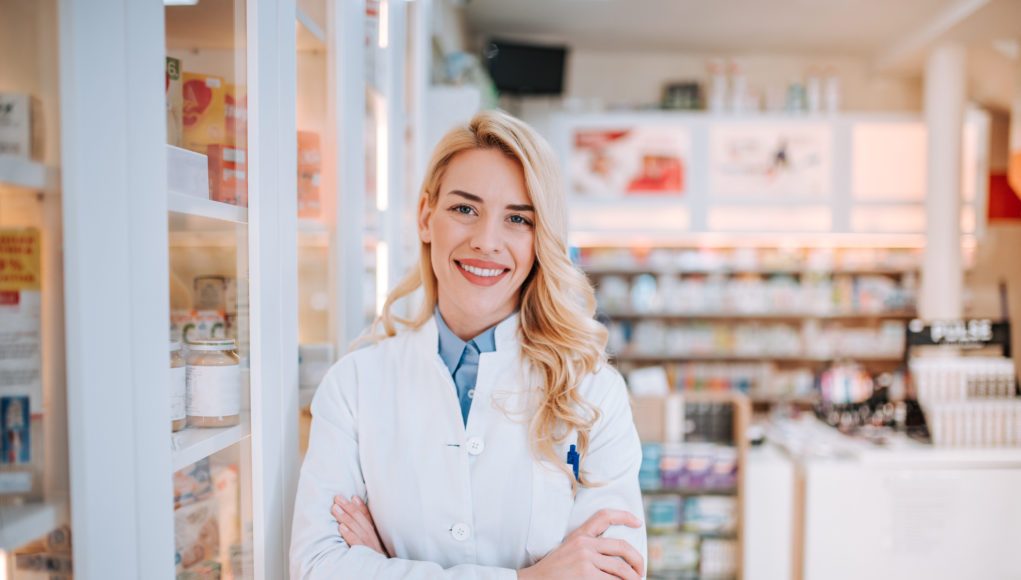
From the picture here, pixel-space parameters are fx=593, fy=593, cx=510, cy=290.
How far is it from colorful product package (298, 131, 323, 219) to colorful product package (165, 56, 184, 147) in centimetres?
47

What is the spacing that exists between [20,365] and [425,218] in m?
0.88

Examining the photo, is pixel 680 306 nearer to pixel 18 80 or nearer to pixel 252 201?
pixel 252 201

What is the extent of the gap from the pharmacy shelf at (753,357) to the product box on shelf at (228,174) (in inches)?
192

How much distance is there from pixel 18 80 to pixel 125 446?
1.76 ft

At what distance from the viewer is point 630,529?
1301 millimetres

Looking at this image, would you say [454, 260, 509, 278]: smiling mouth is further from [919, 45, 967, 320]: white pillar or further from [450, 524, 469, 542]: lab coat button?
[919, 45, 967, 320]: white pillar

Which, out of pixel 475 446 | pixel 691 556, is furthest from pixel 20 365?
pixel 691 556

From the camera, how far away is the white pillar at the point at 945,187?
5.16 meters

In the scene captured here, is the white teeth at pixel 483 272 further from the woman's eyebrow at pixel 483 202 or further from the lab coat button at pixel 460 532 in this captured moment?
the lab coat button at pixel 460 532

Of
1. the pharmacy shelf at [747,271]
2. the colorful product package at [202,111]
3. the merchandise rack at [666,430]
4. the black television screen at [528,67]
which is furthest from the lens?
the black television screen at [528,67]

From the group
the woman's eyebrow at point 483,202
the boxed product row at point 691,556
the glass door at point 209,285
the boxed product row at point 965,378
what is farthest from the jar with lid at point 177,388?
the boxed product row at point 965,378

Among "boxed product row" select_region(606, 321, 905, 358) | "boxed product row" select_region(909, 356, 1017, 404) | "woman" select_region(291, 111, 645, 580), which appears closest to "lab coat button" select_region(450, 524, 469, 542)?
"woman" select_region(291, 111, 645, 580)

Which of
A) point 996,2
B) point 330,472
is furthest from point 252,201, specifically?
point 996,2

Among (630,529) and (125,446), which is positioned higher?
(125,446)
